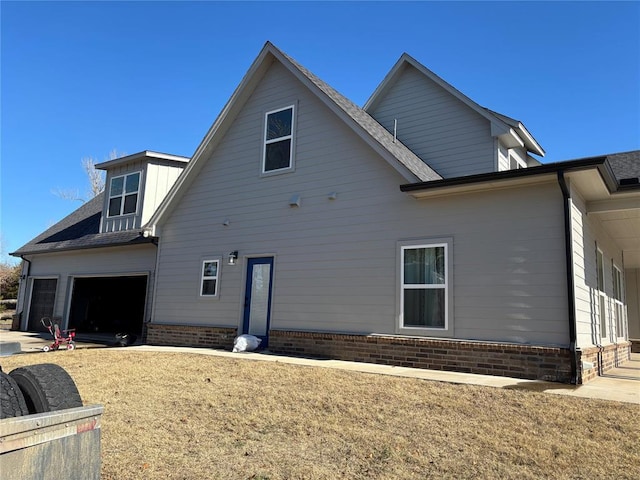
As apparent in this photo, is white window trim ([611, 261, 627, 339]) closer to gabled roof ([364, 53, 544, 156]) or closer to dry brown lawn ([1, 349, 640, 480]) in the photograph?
gabled roof ([364, 53, 544, 156])

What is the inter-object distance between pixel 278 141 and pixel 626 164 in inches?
315

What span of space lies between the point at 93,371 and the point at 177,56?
912 centimetres

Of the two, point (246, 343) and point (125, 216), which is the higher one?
point (125, 216)

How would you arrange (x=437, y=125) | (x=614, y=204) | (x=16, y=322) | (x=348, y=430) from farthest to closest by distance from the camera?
(x=16, y=322) < (x=437, y=125) < (x=614, y=204) < (x=348, y=430)

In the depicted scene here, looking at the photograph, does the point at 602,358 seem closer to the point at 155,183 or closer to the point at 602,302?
the point at 602,302

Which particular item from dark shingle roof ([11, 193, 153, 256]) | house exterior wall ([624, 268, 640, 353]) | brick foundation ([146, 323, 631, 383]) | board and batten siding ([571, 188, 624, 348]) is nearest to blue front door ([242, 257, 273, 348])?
brick foundation ([146, 323, 631, 383])

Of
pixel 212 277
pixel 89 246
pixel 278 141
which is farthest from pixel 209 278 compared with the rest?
pixel 89 246

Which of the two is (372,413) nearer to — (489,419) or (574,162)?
(489,419)

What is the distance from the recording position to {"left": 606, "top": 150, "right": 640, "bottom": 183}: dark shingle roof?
935cm

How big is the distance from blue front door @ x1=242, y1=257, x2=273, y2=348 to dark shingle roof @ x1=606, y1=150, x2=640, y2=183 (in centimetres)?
744

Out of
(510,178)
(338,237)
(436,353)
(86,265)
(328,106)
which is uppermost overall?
(328,106)

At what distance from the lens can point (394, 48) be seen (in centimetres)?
1403

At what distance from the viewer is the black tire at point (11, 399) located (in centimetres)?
254

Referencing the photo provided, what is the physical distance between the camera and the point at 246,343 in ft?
34.7
